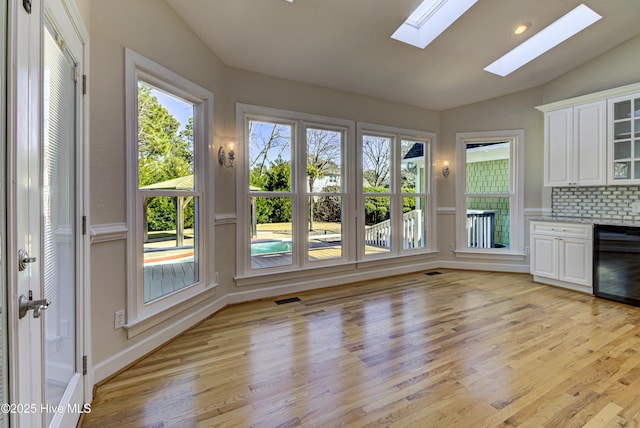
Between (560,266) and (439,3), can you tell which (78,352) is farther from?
(560,266)

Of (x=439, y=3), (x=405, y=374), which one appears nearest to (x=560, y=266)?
(x=405, y=374)

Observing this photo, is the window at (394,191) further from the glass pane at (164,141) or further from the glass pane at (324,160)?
the glass pane at (164,141)

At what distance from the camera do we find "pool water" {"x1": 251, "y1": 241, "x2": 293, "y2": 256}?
377cm

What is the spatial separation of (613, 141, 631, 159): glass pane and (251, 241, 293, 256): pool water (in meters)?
4.22

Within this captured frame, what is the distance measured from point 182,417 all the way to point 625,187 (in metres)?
5.37

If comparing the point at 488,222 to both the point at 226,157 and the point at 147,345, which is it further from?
the point at 147,345

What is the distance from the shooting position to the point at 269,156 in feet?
12.7

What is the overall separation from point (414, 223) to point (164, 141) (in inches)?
158

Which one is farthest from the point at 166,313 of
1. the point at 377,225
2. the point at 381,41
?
the point at 381,41

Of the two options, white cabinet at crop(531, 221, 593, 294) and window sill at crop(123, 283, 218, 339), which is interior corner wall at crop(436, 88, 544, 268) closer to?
white cabinet at crop(531, 221, 593, 294)

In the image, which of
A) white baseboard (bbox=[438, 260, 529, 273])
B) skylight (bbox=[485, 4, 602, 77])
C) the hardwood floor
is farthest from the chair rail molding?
white baseboard (bbox=[438, 260, 529, 273])

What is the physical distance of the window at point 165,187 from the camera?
91.3 inches

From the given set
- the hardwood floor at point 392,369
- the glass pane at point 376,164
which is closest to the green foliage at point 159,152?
the hardwood floor at point 392,369

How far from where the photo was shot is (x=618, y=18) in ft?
11.2
